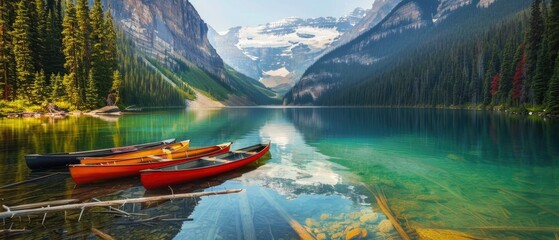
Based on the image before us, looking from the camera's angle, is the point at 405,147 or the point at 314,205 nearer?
the point at 314,205

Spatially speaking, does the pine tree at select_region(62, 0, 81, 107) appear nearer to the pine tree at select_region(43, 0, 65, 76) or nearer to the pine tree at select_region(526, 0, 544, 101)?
the pine tree at select_region(43, 0, 65, 76)

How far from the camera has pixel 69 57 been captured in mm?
79438

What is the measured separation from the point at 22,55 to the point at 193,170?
77723 millimetres

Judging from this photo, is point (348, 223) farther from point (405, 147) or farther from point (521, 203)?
point (405, 147)

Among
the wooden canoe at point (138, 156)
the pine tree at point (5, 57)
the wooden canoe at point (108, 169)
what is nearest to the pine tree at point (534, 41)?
the wooden canoe at point (138, 156)

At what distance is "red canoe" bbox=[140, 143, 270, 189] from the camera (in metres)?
17.0

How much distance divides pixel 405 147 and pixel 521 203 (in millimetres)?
20241

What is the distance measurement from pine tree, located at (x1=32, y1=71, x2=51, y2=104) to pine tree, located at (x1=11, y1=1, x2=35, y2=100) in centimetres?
172

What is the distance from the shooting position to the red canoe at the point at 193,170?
1698 cm

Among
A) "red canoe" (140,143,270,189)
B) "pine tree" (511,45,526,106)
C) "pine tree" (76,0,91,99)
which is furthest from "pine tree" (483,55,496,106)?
"pine tree" (76,0,91,99)

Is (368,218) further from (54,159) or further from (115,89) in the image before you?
(115,89)

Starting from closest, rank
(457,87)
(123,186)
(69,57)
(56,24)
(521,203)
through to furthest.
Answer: (521,203) < (123,186) < (69,57) < (56,24) < (457,87)

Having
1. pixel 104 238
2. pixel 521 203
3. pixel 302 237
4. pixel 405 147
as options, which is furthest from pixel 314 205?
pixel 405 147

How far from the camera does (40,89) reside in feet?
233
